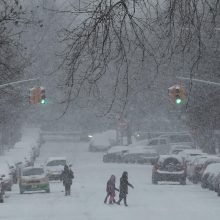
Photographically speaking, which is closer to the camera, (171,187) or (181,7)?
(181,7)

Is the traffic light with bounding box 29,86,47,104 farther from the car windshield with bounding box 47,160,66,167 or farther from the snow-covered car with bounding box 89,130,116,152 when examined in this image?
the snow-covered car with bounding box 89,130,116,152

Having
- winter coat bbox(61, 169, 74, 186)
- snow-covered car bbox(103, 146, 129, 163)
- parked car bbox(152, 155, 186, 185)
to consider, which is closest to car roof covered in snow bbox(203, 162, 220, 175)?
parked car bbox(152, 155, 186, 185)

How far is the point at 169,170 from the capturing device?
5041 centimetres

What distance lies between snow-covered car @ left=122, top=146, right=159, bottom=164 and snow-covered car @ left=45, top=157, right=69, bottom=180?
19264 millimetres

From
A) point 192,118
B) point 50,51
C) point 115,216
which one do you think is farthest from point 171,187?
point 50,51

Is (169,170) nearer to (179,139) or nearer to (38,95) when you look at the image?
(38,95)

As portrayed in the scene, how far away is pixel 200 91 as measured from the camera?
5794cm

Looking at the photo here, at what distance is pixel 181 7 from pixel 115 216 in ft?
71.7

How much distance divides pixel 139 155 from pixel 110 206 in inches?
1715

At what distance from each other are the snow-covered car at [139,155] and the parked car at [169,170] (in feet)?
91.0

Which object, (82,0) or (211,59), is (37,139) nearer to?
(211,59)

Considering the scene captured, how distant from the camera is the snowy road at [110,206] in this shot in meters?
30.8

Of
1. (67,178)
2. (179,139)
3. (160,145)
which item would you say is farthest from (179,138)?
(67,178)

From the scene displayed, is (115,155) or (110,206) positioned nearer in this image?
(110,206)
